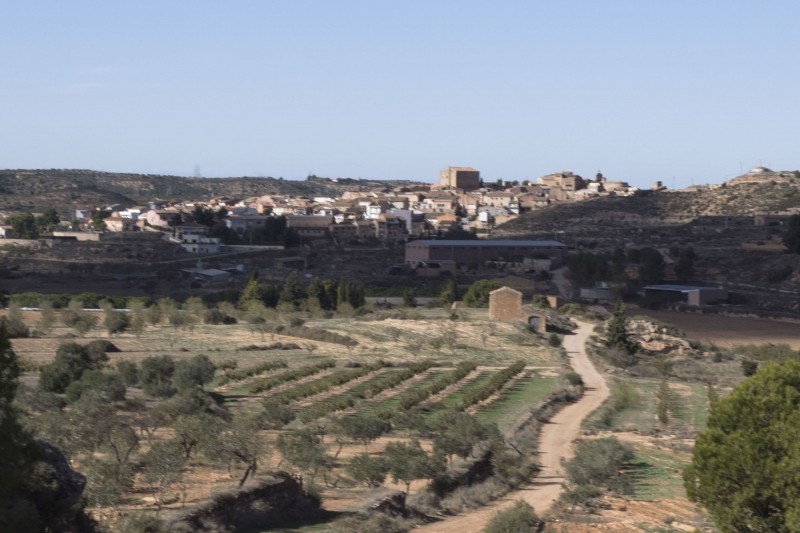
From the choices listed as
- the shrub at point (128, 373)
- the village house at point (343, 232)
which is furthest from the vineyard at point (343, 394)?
the village house at point (343, 232)

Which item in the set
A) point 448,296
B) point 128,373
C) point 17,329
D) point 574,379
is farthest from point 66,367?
point 448,296

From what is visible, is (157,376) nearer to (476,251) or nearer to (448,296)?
(448,296)

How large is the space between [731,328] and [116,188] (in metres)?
129

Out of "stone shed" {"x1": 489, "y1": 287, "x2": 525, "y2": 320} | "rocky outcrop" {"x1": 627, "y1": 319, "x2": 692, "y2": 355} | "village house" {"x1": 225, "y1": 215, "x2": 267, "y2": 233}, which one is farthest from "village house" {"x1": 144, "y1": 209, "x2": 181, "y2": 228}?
"rocky outcrop" {"x1": 627, "y1": 319, "x2": 692, "y2": 355}

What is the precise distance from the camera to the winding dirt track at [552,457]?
66.9ft

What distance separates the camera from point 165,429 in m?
27.5

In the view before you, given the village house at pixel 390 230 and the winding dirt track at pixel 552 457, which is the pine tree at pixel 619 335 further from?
the village house at pixel 390 230

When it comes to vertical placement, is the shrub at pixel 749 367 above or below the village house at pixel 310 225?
below

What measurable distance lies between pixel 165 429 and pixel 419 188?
4855 inches

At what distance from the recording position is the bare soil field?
55.1 metres

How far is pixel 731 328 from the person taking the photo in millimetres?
59875

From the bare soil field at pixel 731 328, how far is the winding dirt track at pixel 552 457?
39.7 ft

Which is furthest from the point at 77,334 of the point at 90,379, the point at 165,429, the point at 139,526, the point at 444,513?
the point at 139,526

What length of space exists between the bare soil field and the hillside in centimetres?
7614
